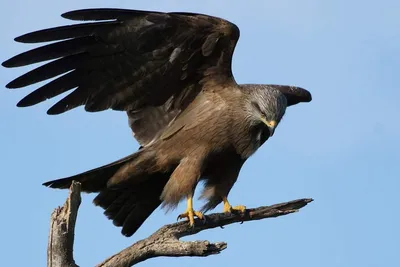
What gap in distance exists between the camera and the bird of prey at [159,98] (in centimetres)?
1047

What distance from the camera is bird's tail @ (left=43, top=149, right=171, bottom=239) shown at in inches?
431

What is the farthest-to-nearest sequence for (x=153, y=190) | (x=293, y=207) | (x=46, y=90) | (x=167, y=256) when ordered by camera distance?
1. (x=153, y=190)
2. (x=46, y=90)
3. (x=293, y=207)
4. (x=167, y=256)

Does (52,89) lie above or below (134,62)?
below

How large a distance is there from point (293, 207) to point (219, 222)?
34.7 inches

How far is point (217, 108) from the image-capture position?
1089 cm

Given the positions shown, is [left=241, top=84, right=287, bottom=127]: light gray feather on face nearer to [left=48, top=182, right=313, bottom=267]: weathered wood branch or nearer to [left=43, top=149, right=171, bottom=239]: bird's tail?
[left=48, top=182, right=313, bottom=267]: weathered wood branch

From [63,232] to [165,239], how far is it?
1212 millimetres

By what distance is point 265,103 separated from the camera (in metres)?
10.7

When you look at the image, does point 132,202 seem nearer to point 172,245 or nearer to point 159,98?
point 159,98

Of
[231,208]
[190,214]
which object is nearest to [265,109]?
[231,208]

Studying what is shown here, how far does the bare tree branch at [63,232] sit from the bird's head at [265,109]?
2.96m

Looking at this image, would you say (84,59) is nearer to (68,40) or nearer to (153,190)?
(68,40)

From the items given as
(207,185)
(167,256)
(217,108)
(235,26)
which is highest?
(235,26)

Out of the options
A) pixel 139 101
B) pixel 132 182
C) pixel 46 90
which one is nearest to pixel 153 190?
pixel 132 182
